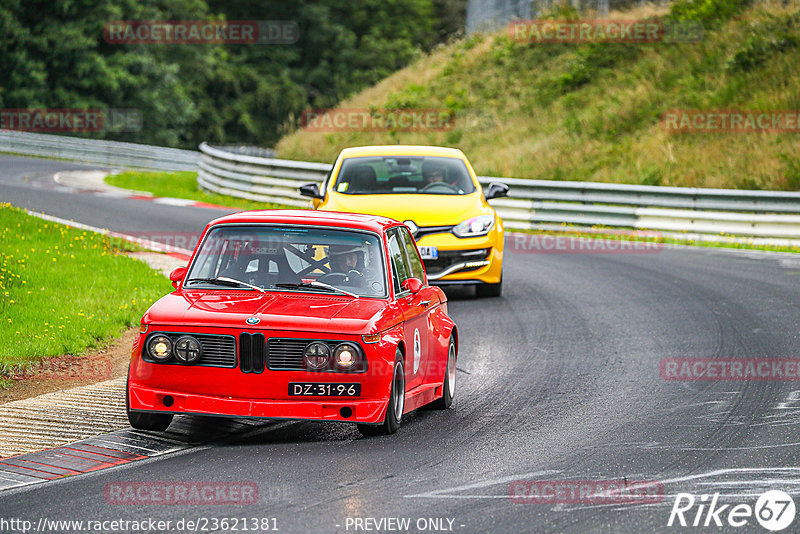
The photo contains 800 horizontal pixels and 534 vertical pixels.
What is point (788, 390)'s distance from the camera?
32.2ft

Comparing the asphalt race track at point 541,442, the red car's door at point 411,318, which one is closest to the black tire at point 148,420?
the asphalt race track at point 541,442

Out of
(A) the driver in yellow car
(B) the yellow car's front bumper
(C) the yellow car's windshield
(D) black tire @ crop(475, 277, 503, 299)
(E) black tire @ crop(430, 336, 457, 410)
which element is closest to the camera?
(E) black tire @ crop(430, 336, 457, 410)

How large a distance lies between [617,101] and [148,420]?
28.9 m

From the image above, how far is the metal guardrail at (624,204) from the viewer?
22453mm

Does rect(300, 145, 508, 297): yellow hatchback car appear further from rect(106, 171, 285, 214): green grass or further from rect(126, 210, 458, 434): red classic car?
rect(106, 171, 285, 214): green grass

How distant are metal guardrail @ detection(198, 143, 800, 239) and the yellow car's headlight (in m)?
9.36

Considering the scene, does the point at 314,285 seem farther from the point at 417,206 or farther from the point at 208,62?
the point at 208,62

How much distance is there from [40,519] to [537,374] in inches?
214

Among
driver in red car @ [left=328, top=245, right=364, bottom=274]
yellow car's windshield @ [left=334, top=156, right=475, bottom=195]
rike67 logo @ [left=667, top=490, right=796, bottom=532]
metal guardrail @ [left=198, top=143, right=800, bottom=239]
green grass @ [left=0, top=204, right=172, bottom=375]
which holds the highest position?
driver in red car @ [left=328, top=245, right=364, bottom=274]

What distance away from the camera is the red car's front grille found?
7504 millimetres

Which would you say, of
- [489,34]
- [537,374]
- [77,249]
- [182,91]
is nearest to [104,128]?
[182,91]

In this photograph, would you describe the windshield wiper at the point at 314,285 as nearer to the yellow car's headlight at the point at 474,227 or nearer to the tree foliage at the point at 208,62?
the yellow car's headlight at the point at 474,227

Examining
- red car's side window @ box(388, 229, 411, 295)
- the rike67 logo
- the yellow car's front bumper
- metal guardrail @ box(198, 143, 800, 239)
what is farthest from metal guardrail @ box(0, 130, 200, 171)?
the rike67 logo

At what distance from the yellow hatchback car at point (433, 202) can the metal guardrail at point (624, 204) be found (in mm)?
8291
